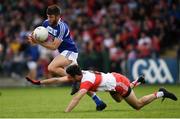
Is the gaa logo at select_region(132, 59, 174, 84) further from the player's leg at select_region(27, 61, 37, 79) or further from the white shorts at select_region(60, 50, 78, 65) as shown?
the white shorts at select_region(60, 50, 78, 65)

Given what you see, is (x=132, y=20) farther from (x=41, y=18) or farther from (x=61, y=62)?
(x=61, y=62)

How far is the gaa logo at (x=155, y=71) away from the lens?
27.1 m

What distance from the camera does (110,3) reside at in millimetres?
30703

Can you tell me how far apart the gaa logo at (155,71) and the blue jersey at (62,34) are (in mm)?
11113

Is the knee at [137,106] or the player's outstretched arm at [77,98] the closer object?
the player's outstretched arm at [77,98]

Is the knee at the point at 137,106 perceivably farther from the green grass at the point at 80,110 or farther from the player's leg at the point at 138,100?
the green grass at the point at 80,110

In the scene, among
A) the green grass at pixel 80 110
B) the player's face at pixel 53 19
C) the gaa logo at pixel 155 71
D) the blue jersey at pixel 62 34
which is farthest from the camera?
the gaa logo at pixel 155 71

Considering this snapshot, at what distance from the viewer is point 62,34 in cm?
1609

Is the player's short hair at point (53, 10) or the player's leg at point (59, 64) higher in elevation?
the player's short hair at point (53, 10)

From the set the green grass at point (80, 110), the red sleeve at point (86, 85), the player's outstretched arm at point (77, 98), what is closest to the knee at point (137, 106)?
the green grass at point (80, 110)

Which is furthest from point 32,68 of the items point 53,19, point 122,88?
point 122,88

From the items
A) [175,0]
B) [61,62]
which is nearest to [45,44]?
[61,62]

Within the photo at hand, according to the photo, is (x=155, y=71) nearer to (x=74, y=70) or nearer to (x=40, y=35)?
(x=40, y=35)

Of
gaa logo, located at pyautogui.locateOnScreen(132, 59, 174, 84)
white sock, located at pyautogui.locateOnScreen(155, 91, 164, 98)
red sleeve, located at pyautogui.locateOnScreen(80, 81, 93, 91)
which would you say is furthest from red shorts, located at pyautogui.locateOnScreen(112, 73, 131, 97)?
gaa logo, located at pyautogui.locateOnScreen(132, 59, 174, 84)
